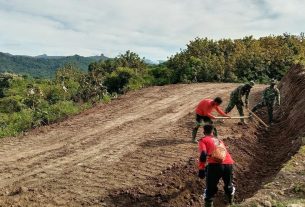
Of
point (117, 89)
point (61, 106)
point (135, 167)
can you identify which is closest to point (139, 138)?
point (135, 167)

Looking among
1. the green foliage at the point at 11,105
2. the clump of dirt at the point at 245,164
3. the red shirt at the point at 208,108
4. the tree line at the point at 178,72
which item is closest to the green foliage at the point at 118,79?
the tree line at the point at 178,72

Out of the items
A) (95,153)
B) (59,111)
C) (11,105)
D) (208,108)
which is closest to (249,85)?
(208,108)

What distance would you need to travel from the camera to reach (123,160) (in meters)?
11.7

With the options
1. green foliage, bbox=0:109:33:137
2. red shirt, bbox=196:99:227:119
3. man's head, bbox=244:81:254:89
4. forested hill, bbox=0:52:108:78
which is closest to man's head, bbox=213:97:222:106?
red shirt, bbox=196:99:227:119

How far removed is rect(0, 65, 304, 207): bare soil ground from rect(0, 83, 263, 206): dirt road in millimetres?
21

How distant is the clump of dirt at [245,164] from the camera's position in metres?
9.31

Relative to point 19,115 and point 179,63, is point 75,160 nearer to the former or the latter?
point 19,115

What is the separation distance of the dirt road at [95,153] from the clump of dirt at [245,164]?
399 millimetres

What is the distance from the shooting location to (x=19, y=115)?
18.4 m

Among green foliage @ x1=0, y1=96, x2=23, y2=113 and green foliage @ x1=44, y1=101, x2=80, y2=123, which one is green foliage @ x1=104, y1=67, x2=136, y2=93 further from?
green foliage @ x1=44, y1=101, x2=80, y2=123

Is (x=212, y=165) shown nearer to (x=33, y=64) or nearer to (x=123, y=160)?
(x=123, y=160)

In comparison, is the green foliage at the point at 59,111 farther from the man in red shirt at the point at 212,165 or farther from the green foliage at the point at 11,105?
the man in red shirt at the point at 212,165

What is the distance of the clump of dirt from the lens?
30.6 feet

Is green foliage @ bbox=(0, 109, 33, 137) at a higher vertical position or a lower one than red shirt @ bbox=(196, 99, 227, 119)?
lower
